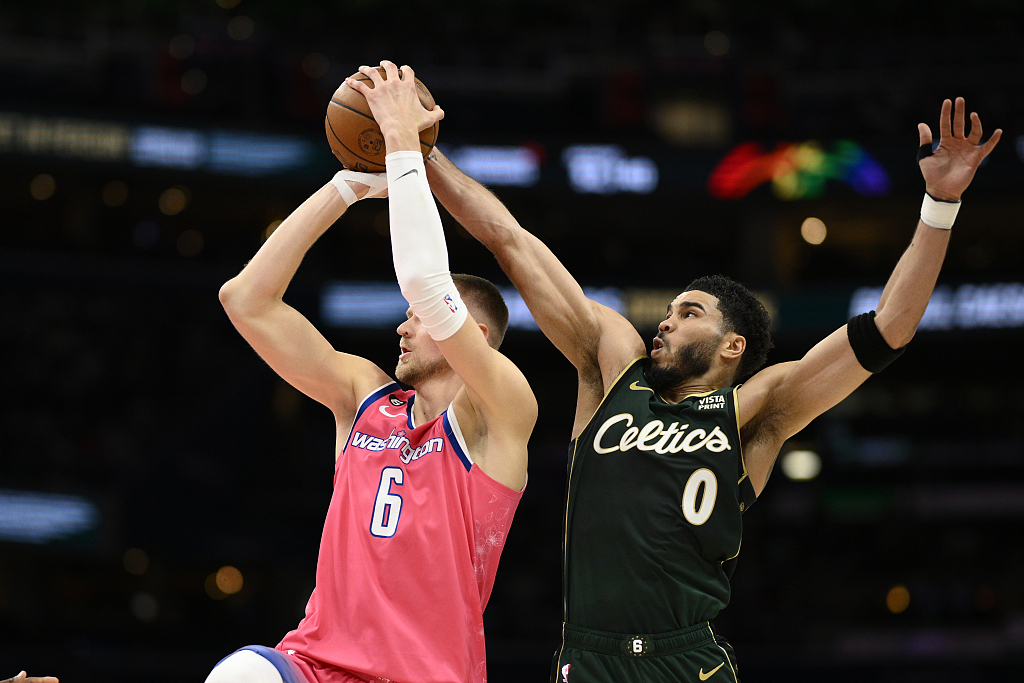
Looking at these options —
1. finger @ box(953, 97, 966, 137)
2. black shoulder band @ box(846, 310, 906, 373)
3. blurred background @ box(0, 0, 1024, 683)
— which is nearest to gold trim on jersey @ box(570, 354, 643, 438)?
black shoulder band @ box(846, 310, 906, 373)

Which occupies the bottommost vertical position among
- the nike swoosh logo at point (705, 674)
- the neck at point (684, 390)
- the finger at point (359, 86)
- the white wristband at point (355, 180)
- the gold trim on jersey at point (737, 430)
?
the nike swoosh logo at point (705, 674)

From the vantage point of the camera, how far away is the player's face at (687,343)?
421cm

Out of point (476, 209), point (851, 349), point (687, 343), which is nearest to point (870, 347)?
point (851, 349)

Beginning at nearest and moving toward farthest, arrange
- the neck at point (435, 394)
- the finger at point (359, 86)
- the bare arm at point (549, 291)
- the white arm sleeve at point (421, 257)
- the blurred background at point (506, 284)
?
1. the white arm sleeve at point (421, 257)
2. the finger at point (359, 86)
3. the neck at point (435, 394)
4. the bare arm at point (549, 291)
5. the blurred background at point (506, 284)

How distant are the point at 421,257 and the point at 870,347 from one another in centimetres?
183

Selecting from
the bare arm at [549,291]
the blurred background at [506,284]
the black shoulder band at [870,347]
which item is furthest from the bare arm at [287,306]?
the blurred background at [506,284]

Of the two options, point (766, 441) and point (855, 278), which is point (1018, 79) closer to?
point (855, 278)

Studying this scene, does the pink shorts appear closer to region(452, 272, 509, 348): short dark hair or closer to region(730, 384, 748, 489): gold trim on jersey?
region(452, 272, 509, 348): short dark hair

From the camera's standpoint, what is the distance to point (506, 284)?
639 inches

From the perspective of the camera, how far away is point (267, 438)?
18.6 m

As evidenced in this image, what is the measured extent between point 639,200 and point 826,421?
222 inches

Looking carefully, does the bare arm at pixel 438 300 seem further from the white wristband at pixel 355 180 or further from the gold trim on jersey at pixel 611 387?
the gold trim on jersey at pixel 611 387

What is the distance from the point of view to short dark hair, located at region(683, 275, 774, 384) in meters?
4.36

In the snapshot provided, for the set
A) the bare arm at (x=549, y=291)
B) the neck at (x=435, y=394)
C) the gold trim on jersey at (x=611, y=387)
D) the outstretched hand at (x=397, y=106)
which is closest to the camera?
the outstretched hand at (x=397, y=106)
